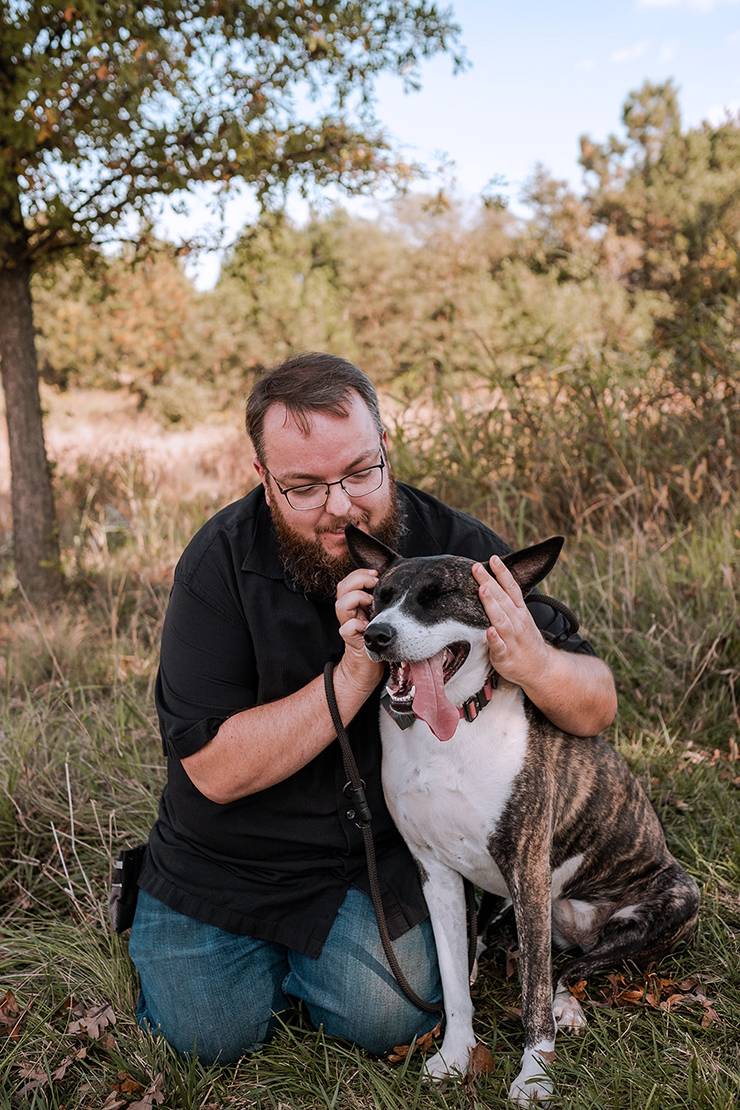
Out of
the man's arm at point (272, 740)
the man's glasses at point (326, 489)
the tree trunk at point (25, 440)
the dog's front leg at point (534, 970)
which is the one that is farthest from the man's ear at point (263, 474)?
the tree trunk at point (25, 440)

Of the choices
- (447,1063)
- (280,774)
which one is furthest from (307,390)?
(447,1063)

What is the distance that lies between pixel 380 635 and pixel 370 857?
2.84ft

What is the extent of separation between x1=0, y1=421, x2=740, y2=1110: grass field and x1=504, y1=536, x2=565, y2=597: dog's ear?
1.32 m

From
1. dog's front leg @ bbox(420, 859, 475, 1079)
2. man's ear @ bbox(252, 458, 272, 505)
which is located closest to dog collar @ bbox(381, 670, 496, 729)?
dog's front leg @ bbox(420, 859, 475, 1079)

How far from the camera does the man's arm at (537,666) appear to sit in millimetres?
2387

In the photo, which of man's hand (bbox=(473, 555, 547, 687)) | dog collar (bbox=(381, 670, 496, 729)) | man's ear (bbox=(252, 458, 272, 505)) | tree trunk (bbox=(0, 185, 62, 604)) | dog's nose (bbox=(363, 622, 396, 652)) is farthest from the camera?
tree trunk (bbox=(0, 185, 62, 604))

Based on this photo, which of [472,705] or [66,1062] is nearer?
[472,705]

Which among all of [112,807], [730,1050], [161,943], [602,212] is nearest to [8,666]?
[112,807]

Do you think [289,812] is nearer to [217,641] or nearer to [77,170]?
[217,641]

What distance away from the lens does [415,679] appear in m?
2.35

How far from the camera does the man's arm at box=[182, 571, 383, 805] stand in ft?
8.59

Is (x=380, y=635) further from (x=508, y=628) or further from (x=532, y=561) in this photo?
(x=532, y=561)

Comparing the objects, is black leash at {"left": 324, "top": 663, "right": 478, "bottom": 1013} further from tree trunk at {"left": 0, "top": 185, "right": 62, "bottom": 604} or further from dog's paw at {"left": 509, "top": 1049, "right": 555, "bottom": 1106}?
tree trunk at {"left": 0, "top": 185, "right": 62, "bottom": 604}

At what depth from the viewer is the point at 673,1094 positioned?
2348 mm
